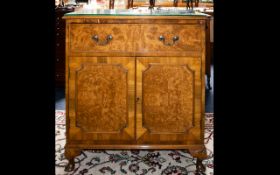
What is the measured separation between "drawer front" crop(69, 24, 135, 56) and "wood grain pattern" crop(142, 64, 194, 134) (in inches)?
8.6

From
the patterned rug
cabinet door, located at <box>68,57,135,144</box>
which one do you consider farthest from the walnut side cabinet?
the patterned rug

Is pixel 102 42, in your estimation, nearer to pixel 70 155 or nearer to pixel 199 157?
pixel 70 155

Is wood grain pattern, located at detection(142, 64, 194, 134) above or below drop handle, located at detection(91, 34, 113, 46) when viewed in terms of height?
below

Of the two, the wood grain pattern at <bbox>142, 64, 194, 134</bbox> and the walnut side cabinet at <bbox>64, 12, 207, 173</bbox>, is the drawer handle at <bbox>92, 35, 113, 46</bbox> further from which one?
the wood grain pattern at <bbox>142, 64, 194, 134</bbox>

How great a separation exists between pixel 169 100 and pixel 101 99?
431 millimetres

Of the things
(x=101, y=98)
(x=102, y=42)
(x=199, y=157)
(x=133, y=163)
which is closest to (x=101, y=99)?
(x=101, y=98)

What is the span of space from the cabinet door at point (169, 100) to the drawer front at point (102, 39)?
5.6 inches

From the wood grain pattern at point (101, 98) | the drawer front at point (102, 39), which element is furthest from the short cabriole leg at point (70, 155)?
the drawer front at point (102, 39)

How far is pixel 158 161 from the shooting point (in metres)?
2.15

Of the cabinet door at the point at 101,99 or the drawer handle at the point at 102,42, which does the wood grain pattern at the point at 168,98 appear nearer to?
the cabinet door at the point at 101,99

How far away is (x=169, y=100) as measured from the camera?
6.30ft

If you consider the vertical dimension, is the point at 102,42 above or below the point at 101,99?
above

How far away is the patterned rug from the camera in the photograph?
1.99 m

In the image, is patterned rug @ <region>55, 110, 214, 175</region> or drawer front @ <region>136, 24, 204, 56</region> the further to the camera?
patterned rug @ <region>55, 110, 214, 175</region>
